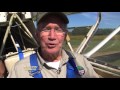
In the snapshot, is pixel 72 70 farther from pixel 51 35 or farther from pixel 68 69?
pixel 51 35

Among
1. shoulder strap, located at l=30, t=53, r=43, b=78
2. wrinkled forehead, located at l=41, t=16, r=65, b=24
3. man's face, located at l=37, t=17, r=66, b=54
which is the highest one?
wrinkled forehead, located at l=41, t=16, r=65, b=24

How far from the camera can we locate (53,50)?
135 cm

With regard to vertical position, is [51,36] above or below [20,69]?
above

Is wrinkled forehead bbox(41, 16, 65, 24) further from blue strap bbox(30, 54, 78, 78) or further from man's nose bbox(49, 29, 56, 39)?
blue strap bbox(30, 54, 78, 78)

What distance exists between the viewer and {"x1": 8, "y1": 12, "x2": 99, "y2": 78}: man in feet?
4.20

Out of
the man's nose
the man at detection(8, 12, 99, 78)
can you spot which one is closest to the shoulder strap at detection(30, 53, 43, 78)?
the man at detection(8, 12, 99, 78)

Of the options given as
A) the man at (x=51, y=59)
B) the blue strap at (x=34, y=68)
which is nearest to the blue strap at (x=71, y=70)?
the man at (x=51, y=59)

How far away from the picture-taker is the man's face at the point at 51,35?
1.29m

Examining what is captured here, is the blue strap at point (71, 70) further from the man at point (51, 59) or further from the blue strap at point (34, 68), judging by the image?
the blue strap at point (34, 68)
